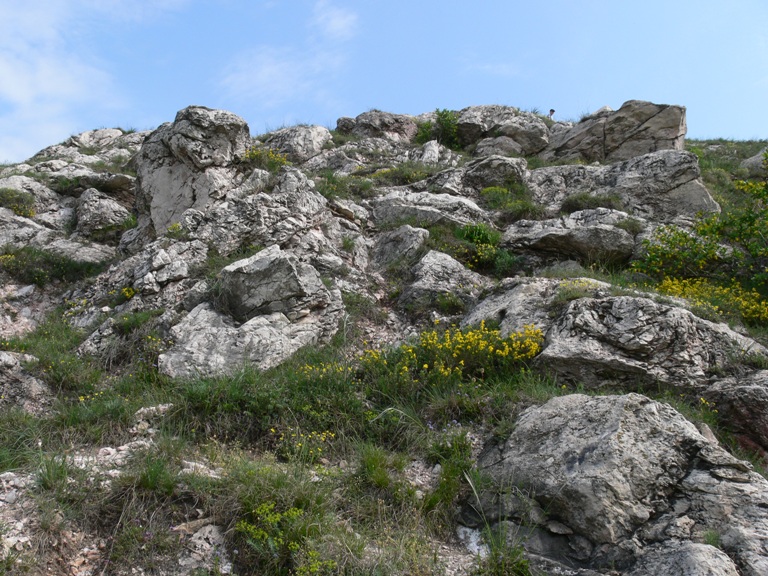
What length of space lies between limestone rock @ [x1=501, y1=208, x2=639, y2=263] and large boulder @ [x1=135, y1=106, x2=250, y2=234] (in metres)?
5.77

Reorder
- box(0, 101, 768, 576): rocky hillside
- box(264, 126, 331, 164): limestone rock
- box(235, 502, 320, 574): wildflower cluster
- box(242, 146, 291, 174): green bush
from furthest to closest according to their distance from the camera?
box(264, 126, 331, 164): limestone rock < box(242, 146, 291, 174): green bush < box(0, 101, 768, 576): rocky hillside < box(235, 502, 320, 574): wildflower cluster

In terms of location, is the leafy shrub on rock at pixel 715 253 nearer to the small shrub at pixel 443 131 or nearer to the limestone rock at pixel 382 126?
the small shrub at pixel 443 131

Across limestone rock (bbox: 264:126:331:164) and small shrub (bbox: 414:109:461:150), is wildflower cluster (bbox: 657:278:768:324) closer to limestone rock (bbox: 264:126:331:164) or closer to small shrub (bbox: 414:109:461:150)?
small shrub (bbox: 414:109:461:150)

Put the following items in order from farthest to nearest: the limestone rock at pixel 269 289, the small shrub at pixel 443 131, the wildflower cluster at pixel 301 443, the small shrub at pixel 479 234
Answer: the small shrub at pixel 443 131, the small shrub at pixel 479 234, the limestone rock at pixel 269 289, the wildflower cluster at pixel 301 443

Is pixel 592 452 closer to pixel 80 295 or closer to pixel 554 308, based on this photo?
pixel 554 308

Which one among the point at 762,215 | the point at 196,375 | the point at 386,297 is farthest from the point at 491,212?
the point at 196,375

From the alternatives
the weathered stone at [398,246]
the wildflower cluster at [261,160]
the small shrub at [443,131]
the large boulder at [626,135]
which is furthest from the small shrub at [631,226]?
the small shrub at [443,131]

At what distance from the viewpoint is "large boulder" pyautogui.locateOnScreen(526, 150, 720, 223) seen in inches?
459

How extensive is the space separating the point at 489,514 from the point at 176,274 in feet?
20.7

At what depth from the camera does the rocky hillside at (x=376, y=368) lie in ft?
13.7

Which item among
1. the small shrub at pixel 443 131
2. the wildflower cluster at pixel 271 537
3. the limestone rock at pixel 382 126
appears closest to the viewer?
the wildflower cluster at pixel 271 537

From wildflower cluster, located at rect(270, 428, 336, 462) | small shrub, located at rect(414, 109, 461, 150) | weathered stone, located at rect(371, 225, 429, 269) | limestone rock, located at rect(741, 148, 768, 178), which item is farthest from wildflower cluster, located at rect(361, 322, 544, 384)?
limestone rock, located at rect(741, 148, 768, 178)

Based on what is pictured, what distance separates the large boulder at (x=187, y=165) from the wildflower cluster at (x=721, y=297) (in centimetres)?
820

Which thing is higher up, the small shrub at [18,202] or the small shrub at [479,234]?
the small shrub at [18,202]
